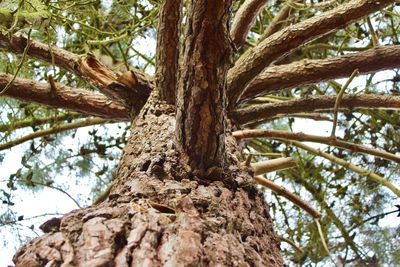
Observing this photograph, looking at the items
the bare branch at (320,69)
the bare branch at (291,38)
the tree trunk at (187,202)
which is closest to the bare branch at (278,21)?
the bare branch at (320,69)

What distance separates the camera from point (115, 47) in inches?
102

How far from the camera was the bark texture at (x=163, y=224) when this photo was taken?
0.75m

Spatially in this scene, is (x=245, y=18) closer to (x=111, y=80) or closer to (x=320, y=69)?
(x=320, y=69)

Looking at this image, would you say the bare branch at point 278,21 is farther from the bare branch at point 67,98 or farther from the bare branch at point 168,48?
the bare branch at point 168,48

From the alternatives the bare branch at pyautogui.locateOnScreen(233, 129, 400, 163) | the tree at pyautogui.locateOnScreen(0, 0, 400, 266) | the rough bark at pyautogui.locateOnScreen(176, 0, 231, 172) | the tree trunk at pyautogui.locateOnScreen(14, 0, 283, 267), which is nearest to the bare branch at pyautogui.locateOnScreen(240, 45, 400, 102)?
the tree at pyautogui.locateOnScreen(0, 0, 400, 266)

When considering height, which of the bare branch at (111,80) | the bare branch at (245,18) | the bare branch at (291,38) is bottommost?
the bare branch at (111,80)

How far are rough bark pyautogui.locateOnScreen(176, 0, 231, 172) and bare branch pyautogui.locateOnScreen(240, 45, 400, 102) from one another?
0.61 m

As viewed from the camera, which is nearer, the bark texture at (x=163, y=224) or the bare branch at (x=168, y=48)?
the bark texture at (x=163, y=224)

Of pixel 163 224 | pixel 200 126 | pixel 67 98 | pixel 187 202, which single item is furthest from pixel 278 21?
pixel 163 224

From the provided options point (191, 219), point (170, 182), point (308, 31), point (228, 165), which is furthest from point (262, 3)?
point (191, 219)

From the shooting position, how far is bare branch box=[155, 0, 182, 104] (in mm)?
1302

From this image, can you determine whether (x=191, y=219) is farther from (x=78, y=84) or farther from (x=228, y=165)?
(x=78, y=84)

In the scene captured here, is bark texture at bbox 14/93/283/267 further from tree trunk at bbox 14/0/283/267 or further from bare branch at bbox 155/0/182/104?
bare branch at bbox 155/0/182/104

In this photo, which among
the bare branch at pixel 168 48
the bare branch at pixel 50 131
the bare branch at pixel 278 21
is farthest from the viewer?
the bare branch at pixel 278 21
